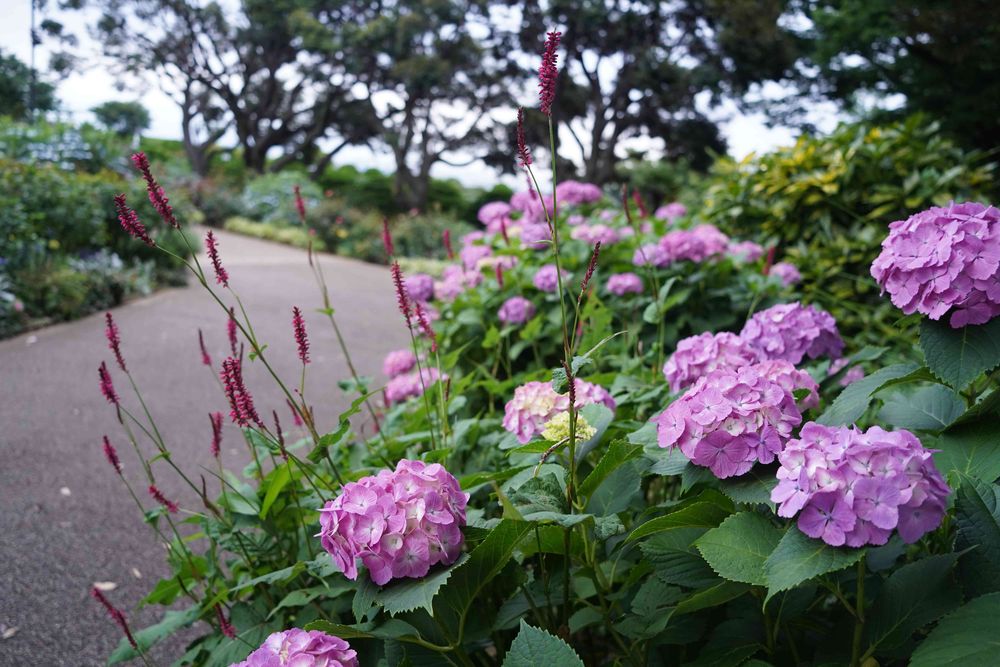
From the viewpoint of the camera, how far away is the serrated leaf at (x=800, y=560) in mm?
729

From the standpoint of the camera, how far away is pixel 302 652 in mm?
893

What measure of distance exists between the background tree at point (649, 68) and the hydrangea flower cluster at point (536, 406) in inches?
599

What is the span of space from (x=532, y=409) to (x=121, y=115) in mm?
30687

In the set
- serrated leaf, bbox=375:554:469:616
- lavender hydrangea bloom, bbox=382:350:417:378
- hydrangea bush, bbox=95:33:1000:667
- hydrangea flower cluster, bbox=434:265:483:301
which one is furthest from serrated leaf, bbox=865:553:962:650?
hydrangea flower cluster, bbox=434:265:483:301

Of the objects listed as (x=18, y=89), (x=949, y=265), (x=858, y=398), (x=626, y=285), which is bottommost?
(x=626, y=285)

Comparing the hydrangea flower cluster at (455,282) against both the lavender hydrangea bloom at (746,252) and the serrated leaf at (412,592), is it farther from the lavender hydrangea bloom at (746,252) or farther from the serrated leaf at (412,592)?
the serrated leaf at (412,592)

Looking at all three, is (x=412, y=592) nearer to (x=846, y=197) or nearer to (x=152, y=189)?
(x=152, y=189)

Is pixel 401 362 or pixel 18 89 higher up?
pixel 18 89

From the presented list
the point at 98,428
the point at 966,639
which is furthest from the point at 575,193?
the point at 966,639

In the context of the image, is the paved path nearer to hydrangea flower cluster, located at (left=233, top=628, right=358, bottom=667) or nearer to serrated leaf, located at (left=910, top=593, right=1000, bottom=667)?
hydrangea flower cluster, located at (left=233, top=628, right=358, bottom=667)

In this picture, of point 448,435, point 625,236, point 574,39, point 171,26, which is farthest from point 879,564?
point 171,26

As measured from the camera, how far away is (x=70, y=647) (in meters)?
2.07

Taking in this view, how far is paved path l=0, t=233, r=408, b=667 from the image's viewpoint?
2271 millimetres

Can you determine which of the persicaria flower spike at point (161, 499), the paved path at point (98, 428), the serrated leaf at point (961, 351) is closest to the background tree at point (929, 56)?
the paved path at point (98, 428)
